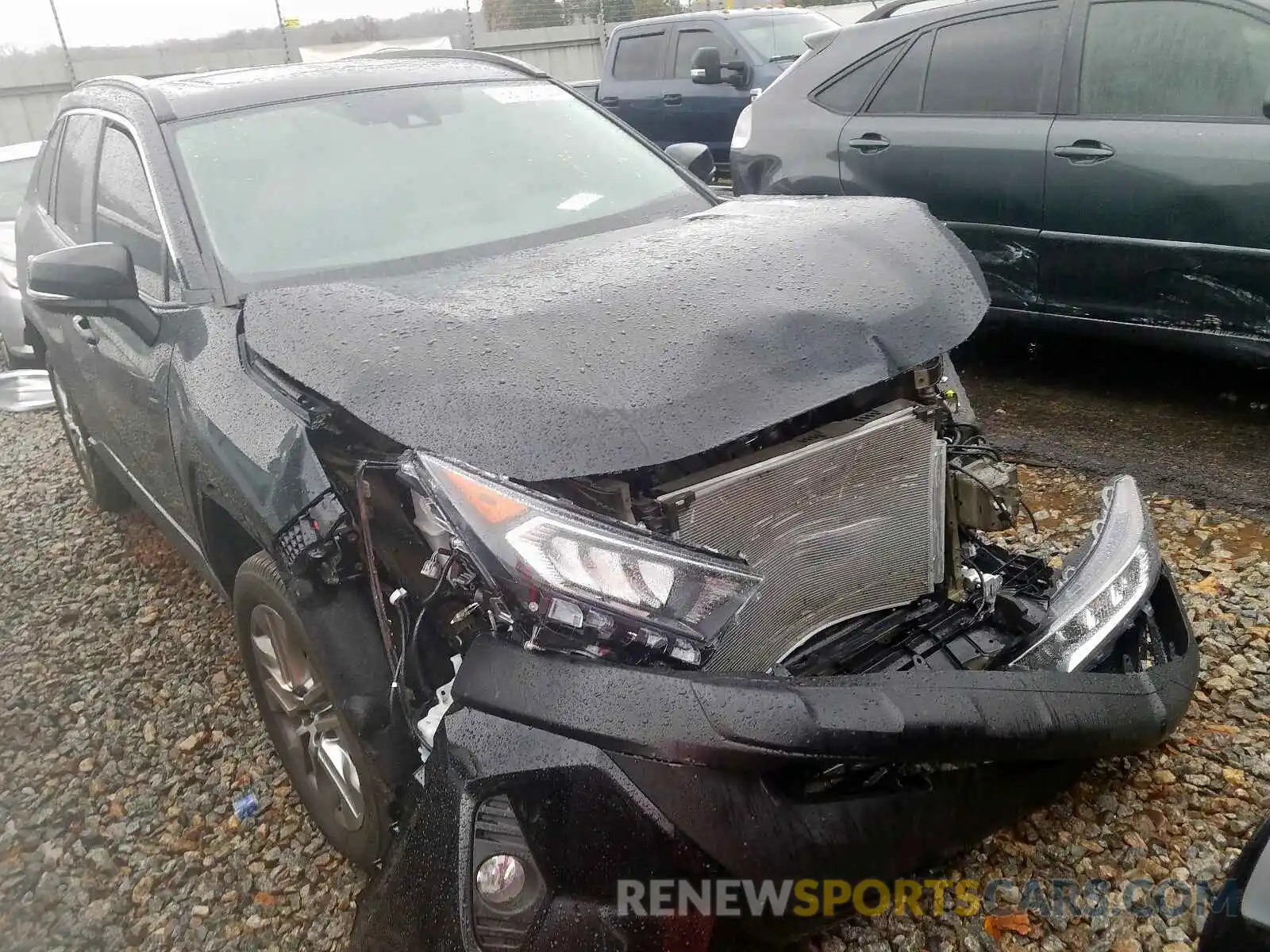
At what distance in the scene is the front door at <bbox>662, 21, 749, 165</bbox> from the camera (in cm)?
991

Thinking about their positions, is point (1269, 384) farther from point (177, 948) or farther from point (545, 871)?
point (177, 948)

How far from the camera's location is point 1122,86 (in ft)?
13.2

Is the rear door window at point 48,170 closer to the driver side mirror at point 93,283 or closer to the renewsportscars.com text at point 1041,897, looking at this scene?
the driver side mirror at point 93,283

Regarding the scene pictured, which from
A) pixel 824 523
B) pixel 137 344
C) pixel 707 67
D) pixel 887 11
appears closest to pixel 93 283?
pixel 137 344

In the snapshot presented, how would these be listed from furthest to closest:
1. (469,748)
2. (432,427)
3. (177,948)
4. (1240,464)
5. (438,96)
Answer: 1. (1240,464)
2. (438,96)
3. (177,948)
4. (432,427)
5. (469,748)

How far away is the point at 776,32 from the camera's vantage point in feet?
33.2

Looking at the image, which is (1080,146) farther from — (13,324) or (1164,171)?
(13,324)

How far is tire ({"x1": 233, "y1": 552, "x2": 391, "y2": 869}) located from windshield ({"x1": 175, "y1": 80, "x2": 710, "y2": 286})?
83 centimetres

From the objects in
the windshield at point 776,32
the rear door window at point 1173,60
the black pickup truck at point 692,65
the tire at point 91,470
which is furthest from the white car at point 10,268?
the windshield at point 776,32

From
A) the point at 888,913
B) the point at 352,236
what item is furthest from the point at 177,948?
the point at 352,236

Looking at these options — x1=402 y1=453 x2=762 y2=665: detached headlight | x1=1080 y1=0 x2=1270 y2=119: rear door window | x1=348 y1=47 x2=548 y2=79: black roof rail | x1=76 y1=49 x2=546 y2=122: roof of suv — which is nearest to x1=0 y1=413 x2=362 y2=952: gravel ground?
x1=402 y1=453 x2=762 y2=665: detached headlight

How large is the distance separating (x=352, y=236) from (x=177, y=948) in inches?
70.7

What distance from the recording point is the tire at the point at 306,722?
2014 mm

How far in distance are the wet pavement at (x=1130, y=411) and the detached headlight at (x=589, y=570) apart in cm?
272
